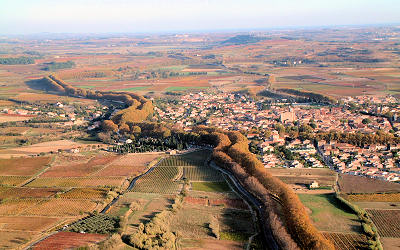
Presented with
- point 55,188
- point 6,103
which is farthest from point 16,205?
point 6,103

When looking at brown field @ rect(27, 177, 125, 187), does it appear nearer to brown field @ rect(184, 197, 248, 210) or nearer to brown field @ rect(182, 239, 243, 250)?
brown field @ rect(184, 197, 248, 210)

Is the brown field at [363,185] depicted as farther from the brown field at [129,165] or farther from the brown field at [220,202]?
the brown field at [129,165]

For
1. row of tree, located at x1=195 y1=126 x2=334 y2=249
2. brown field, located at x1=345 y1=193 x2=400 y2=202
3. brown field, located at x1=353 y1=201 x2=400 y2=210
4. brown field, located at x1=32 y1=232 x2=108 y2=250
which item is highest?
row of tree, located at x1=195 y1=126 x2=334 y2=249

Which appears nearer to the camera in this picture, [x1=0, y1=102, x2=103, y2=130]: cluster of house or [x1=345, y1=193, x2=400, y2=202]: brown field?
[x1=345, y1=193, x2=400, y2=202]: brown field

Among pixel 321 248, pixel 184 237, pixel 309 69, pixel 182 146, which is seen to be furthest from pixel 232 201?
pixel 309 69

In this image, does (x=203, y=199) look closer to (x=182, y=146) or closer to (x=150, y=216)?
(x=150, y=216)

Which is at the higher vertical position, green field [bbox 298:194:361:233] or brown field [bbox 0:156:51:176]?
green field [bbox 298:194:361:233]

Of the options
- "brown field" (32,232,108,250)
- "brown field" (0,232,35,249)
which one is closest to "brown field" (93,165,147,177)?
"brown field" (0,232,35,249)
